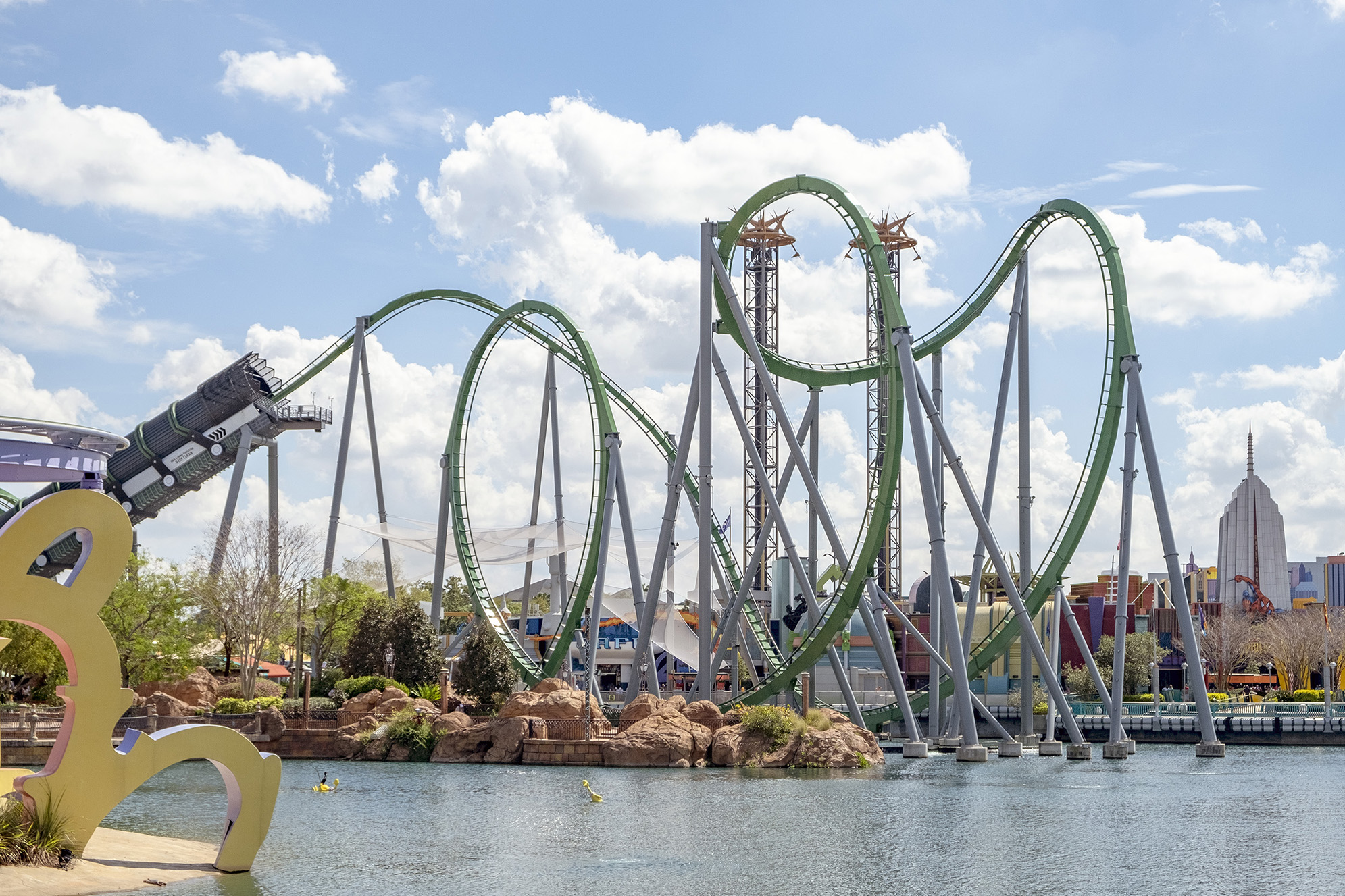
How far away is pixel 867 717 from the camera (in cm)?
4203

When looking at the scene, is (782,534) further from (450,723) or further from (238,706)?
(238,706)

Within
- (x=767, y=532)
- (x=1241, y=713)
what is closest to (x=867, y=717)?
(x=767, y=532)

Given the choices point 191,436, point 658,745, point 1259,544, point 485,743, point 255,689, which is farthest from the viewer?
point 1259,544

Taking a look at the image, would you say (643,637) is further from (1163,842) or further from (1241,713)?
(1241,713)

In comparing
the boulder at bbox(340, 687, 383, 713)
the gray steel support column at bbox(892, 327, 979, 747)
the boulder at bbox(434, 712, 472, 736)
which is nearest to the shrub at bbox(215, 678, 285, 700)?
the boulder at bbox(340, 687, 383, 713)

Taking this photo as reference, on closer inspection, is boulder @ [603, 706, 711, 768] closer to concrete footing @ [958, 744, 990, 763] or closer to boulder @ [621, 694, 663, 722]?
boulder @ [621, 694, 663, 722]

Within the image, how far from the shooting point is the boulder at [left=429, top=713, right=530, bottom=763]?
34844 mm

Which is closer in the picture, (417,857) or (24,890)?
(24,890)

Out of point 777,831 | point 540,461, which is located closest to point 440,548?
point 540,461

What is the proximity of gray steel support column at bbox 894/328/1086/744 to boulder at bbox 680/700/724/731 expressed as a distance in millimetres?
7541

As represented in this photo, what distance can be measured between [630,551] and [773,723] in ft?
35.5

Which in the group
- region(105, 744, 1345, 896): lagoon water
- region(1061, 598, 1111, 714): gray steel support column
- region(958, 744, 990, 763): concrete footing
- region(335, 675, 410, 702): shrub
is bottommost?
region(105, 744, 1345, 896): lagoon water

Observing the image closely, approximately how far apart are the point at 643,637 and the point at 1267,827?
1886cm

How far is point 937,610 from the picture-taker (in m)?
38.8
